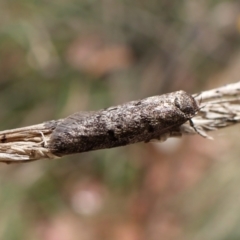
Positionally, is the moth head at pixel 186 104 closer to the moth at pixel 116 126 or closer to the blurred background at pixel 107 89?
the moth at pixel 116 126

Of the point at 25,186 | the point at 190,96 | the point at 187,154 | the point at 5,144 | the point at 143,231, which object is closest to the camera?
the point at 5,144

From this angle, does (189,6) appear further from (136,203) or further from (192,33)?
(136,203)

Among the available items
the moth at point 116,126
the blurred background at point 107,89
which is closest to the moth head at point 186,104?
the moth at point 116,126

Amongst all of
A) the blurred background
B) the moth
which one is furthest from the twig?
the blurred background

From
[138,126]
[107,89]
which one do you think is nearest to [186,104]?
[138,126]

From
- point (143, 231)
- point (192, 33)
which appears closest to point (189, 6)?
point (192, 33)

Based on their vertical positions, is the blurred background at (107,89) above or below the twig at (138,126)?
above

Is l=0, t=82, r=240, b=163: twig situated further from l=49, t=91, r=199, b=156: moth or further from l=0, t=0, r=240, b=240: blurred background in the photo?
l=0, t=0, r=240, b=240: blurred background
